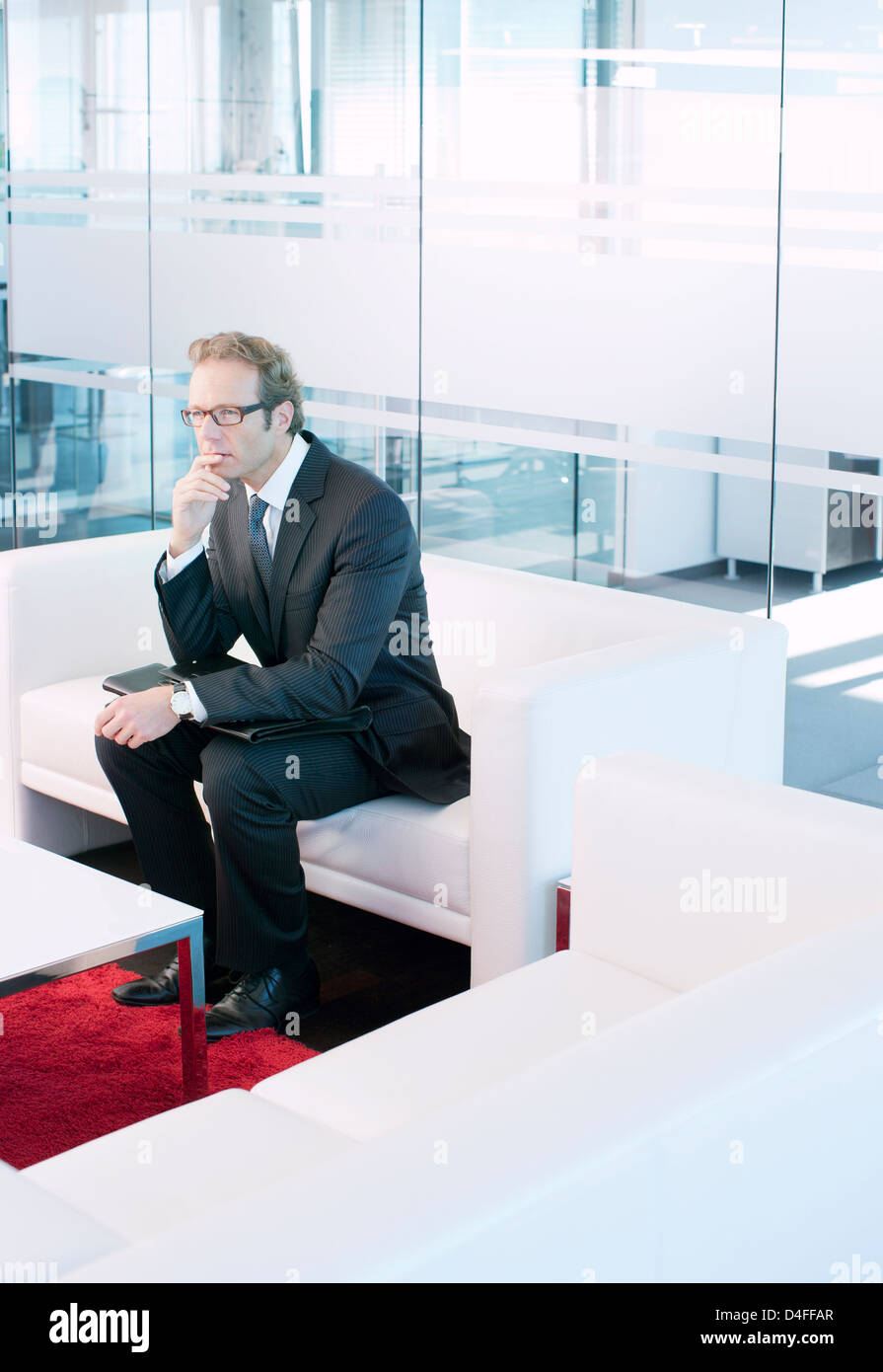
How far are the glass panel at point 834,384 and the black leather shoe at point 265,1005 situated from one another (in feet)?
4.78

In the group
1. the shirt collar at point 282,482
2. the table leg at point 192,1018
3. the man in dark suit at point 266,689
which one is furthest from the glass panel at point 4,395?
the table leg at point 192,1018

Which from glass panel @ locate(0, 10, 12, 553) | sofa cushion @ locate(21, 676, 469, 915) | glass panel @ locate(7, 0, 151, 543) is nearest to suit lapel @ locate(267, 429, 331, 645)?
sofa cushion @ locate(21, 676, 469, 915)

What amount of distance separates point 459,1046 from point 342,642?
112cm

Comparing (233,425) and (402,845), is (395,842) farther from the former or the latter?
(233,425)

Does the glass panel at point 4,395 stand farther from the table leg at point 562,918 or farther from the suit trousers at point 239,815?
the table leg at point 562,918

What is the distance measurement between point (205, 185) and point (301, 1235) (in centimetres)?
450

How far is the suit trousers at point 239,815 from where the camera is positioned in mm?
2893

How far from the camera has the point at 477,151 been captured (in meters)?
4.13

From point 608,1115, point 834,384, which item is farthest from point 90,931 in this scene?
point 834,384

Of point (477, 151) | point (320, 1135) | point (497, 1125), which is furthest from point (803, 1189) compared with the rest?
point (477, 151)

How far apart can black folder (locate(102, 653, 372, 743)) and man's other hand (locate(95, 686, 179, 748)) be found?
0.05 metres

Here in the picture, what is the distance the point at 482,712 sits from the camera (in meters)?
2.76

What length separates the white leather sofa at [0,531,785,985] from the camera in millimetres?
2756

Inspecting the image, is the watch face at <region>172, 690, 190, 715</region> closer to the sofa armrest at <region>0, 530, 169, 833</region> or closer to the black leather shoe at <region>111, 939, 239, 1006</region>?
the black leather shoe at <region>111, 939, 239, 1006</region>
